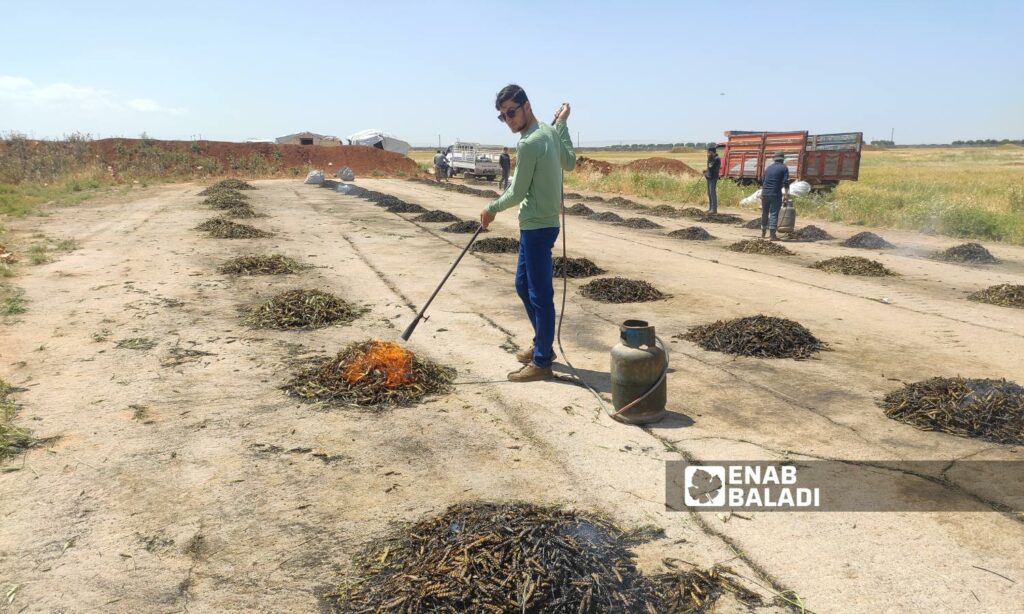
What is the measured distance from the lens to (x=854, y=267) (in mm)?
11773

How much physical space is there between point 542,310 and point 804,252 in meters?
10.7

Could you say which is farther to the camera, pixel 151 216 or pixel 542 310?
pixel 151 216

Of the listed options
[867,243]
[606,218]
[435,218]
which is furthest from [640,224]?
[867,243]

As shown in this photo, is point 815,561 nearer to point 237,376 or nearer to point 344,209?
point 237,376

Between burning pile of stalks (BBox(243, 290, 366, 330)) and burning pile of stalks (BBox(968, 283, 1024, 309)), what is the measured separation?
27.3 ft

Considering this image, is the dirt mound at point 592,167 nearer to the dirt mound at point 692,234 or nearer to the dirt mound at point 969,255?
the dirt mound at point 692,234

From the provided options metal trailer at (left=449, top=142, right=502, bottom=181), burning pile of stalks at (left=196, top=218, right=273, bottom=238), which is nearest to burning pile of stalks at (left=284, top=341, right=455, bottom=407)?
burning pile of stalks at (left=196, top=218, right=273, bottom=238)

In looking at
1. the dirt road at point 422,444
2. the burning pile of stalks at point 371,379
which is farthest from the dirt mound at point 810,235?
the burning pile of stalks at point 371,379

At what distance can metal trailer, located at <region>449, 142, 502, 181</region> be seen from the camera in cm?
4228

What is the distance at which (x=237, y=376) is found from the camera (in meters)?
5.94

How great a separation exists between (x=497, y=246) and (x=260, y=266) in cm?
459

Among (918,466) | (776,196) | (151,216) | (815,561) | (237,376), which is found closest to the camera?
(815,561)

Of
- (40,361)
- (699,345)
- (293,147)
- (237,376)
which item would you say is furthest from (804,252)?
(293,147)

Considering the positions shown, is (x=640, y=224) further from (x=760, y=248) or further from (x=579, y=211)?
(x=760, y=248)
